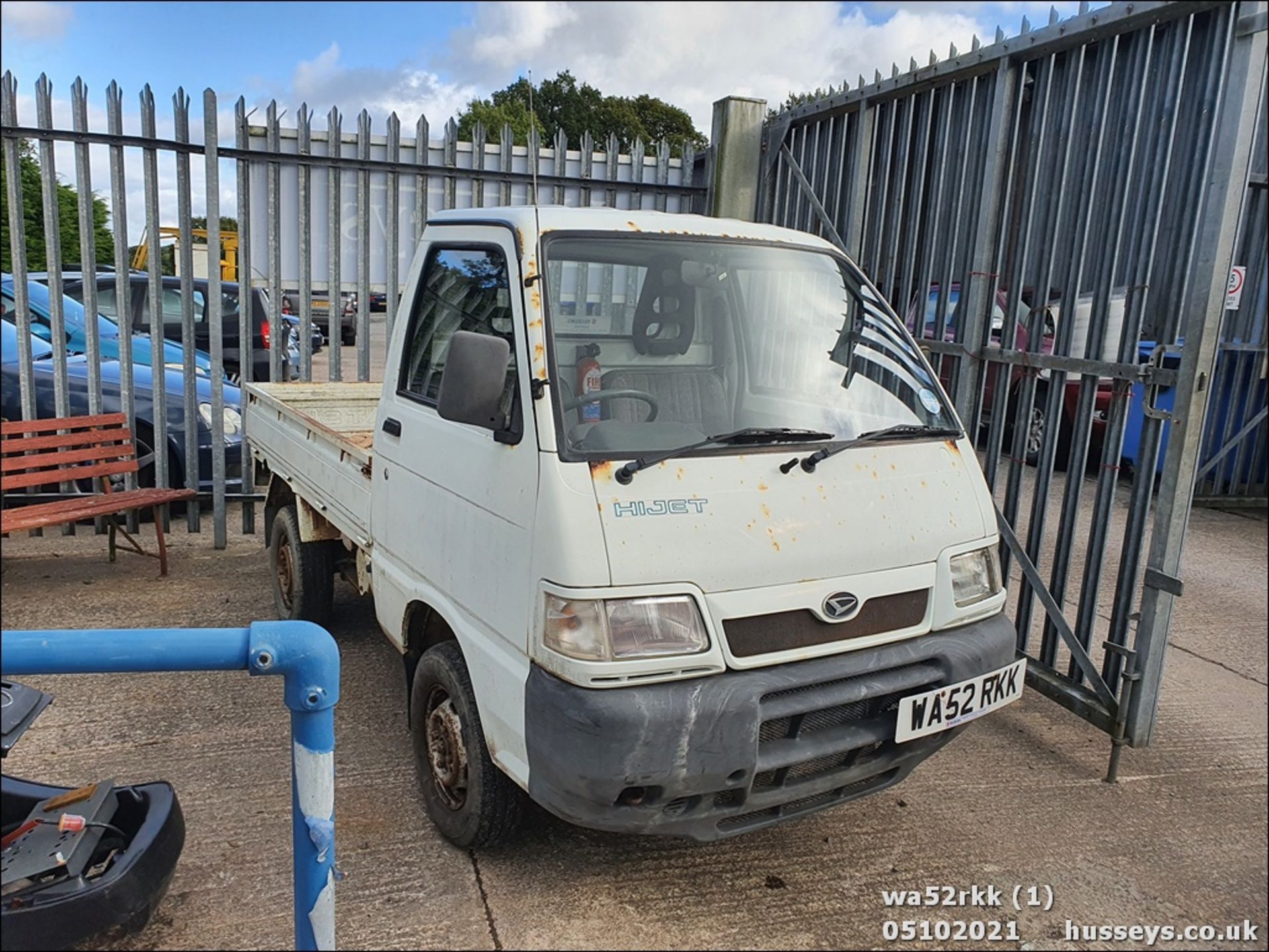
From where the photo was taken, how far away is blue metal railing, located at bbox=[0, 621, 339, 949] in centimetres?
183

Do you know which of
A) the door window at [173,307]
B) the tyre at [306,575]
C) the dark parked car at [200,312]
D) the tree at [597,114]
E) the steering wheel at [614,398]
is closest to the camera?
the steering wheel at [614,398]

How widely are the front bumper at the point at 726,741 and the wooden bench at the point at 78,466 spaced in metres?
4.34

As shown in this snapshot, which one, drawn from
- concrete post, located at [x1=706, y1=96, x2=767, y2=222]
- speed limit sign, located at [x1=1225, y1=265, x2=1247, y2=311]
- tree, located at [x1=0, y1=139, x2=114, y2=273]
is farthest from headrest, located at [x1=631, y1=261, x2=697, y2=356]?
speed limit sign, located at [x1=1225, y1=265, x2=1247, y2=311]

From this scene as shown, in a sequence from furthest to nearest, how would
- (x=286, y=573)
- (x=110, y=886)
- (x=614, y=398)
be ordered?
1. (x=286, y=573)
2. (x=614, y=398)
3. (x=110, y=886)

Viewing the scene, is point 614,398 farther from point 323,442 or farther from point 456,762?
point 323,442

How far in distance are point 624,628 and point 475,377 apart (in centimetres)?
84

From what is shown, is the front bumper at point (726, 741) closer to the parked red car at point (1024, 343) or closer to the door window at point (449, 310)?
the door window at point (449, 310)

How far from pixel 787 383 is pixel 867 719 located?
3.80 feet

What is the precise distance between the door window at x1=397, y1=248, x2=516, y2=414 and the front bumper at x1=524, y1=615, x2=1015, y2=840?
1.06 m

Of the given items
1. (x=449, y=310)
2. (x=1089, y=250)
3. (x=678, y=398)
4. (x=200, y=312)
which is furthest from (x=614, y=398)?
(x=200, y=312)

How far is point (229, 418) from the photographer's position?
7.03 m

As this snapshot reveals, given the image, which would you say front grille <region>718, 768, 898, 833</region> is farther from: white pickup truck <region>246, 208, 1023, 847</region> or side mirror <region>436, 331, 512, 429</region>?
side mirror <region>436, 331, 512, 429</region>

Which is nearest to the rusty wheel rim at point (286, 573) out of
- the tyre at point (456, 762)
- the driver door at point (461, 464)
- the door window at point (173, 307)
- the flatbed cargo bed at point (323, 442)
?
the flatbed cargo bed at point (323, 442)

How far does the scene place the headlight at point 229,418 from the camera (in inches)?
274
